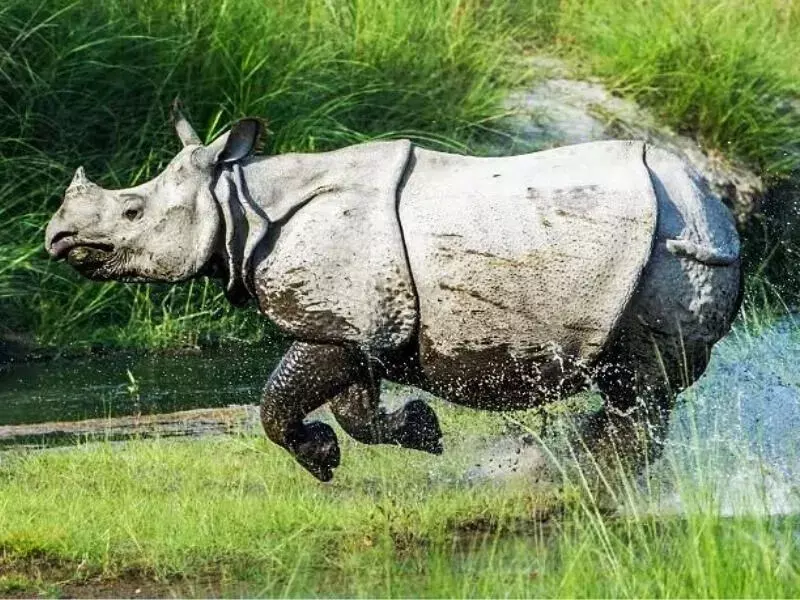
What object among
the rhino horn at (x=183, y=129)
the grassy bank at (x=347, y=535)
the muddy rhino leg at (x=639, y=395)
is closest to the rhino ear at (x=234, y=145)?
the rhino horn at (x=183, y=129)

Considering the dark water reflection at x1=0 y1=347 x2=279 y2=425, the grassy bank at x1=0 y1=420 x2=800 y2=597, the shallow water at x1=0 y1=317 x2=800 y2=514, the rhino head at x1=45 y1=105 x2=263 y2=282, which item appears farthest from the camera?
the dark water reflection at x1=0 y1=347 x2=279 y2=425

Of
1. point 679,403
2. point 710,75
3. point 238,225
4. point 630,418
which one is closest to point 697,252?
point 630,418

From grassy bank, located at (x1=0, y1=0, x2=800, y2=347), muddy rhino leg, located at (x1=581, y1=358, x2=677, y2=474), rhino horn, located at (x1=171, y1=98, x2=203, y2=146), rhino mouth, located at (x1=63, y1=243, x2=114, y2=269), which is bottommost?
grassy bank, located at (x1=0, y1=0, x2=800, y2=347)

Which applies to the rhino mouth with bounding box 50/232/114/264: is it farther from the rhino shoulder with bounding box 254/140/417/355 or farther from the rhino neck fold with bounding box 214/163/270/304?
the rhino shoulder with bounding box 254/140/417/355

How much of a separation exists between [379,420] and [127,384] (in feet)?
12.0

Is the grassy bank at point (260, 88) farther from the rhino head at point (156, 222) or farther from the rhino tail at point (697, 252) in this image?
the rhino tail at point (697, 252)

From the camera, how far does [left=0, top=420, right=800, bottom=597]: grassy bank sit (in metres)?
4.49

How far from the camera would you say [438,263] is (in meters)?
5.68

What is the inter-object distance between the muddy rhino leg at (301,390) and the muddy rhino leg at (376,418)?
0.06m

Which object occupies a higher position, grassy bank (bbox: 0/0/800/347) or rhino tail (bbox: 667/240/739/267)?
rhino tail (bbox: 667/240/739/267)

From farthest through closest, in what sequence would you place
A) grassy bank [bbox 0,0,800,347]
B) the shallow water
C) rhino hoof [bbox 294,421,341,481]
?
grassy bank [bbox 0,0,800,347], rhino hoof [bbox 294,421,341,481], the shallow water

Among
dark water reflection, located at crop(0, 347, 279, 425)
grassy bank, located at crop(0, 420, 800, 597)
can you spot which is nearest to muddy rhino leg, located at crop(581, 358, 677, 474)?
grassy bank, located at crop(0, 420, 800, 597)

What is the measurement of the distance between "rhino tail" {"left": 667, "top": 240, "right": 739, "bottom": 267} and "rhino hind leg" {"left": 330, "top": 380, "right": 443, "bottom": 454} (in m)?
1.02

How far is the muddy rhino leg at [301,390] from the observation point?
5.83 m
